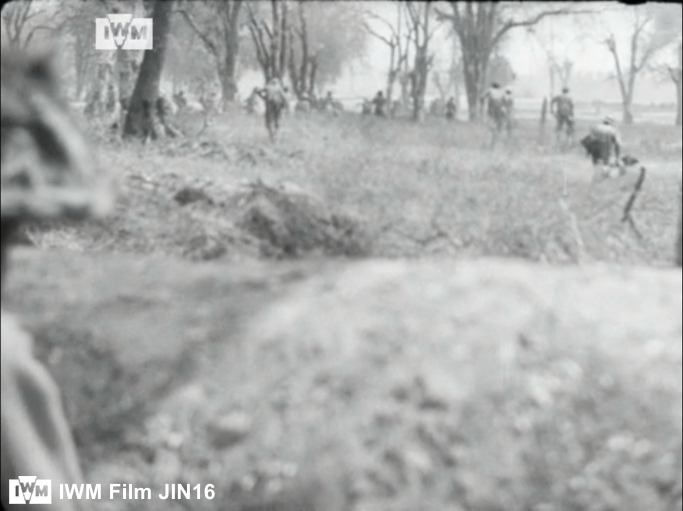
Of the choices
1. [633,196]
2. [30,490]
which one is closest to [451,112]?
[633,196]

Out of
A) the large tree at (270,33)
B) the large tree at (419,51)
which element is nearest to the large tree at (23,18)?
the large tree at (270,33)

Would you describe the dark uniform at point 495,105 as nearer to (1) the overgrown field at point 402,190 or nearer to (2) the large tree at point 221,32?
(1) the overgrown field at point 402,190

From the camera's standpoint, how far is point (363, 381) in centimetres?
303

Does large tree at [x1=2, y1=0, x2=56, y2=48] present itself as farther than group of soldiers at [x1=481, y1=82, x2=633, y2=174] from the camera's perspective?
No

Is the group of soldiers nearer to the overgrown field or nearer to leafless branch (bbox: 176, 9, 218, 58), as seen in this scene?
the overgrown field

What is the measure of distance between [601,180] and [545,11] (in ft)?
2.17

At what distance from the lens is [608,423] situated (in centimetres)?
319

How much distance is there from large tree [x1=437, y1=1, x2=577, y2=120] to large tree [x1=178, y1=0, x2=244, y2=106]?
0.70 metres

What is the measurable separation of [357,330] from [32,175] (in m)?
2.08

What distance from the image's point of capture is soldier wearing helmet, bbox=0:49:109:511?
3.41 feet

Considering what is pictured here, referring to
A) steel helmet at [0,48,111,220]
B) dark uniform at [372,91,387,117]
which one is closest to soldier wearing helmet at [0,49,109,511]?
steel helmet at [0,48,111,220]

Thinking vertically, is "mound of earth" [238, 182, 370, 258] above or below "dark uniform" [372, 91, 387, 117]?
below

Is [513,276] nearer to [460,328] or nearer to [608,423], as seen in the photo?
[460,328]

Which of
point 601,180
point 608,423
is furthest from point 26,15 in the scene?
point 608,423
